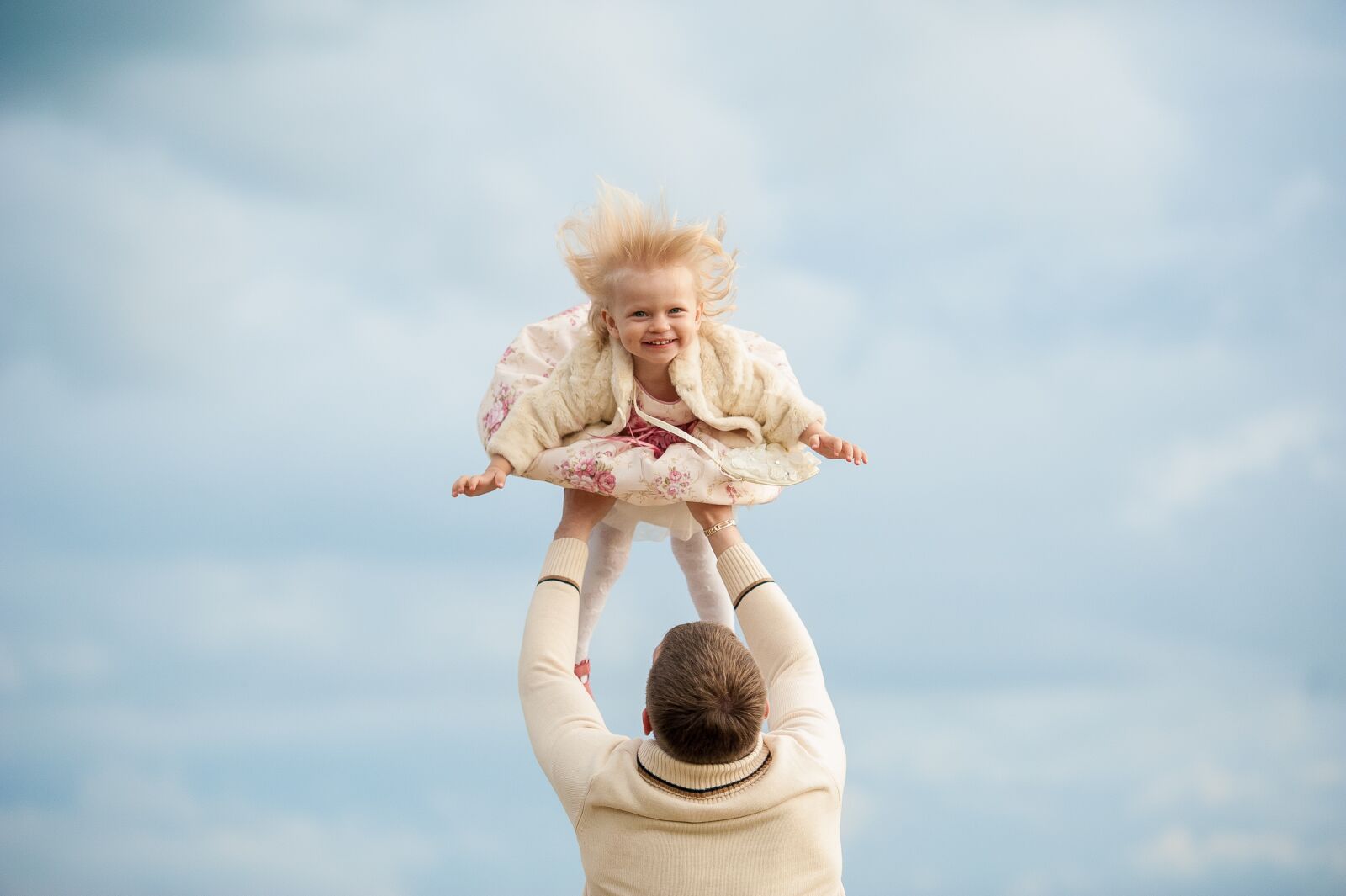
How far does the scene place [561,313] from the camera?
11.4 feet

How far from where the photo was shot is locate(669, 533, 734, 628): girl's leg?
11.2 ft

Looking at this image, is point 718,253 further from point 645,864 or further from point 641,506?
point 645,864

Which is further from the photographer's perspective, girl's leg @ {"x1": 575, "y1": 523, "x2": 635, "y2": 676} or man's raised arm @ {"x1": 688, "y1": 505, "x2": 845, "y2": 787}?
girl's leg @ {"x1": 575, "y1": 523, "x2": 635, "y2": 676}

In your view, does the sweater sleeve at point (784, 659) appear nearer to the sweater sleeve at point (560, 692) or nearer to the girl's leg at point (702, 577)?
the sweater sleeve at point (560, 692)

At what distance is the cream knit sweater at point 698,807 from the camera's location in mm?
2162

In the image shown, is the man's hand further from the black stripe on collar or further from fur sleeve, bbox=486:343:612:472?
the black stripe on collar

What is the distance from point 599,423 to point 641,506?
26 cm

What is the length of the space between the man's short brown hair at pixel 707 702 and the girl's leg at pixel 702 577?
50.1 inches

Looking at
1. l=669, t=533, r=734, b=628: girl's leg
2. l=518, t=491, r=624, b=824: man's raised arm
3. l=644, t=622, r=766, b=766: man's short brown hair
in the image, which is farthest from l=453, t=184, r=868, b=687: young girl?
l=644, t=622, r=766, b=766: man's short brown hair

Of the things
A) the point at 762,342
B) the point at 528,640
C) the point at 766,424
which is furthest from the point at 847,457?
the point at 528,640

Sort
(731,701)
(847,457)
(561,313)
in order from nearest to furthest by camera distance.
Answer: (731,701) → (847,457) → (561,313)

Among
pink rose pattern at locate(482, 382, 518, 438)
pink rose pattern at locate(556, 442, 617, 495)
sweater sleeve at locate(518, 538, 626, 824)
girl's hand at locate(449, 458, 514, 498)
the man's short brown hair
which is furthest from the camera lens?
pink rose pattern at locate(482, 382, 518, 438)

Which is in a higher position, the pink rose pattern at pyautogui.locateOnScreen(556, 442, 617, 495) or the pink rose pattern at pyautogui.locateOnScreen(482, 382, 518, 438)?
the pink rose pattern at pyautogui.locateOnScreen(482, 382, 518, 438)

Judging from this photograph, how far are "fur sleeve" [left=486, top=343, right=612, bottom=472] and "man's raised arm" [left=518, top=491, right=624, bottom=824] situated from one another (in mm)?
295
